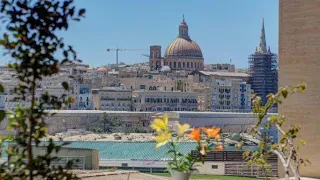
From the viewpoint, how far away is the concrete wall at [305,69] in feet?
25.8

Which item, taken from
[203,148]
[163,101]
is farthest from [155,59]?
[203,148]

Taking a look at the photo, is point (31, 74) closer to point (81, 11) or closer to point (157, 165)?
point (81, 11)

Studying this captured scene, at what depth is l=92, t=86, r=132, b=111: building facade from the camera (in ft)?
241

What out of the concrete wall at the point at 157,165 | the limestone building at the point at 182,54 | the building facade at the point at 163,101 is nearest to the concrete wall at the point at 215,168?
the concrete wall at the point at 157,165

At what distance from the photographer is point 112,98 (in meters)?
73.9

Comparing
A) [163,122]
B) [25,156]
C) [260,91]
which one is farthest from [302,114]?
[260,91]

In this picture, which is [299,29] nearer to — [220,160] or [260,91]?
[220,160]

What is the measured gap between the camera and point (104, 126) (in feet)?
206

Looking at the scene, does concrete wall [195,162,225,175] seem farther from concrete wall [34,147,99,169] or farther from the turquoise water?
concrete wall [34,147,99,169]

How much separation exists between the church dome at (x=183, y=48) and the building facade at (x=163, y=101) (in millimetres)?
16188

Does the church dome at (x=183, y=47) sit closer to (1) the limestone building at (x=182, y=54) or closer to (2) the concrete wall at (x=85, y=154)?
(1) the limestone building at (x=182, y=54)

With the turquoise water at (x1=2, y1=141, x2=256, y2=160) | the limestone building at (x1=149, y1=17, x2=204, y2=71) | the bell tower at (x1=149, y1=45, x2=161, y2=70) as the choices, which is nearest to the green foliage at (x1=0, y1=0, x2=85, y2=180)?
the turquoise water at (x1=2, y1=141, x2=256, y2=160)

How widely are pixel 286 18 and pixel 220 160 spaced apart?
13860 millimetres

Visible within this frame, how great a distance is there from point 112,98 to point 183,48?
20954 millimetres
